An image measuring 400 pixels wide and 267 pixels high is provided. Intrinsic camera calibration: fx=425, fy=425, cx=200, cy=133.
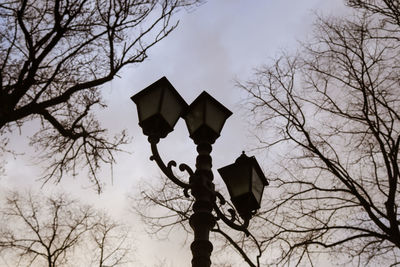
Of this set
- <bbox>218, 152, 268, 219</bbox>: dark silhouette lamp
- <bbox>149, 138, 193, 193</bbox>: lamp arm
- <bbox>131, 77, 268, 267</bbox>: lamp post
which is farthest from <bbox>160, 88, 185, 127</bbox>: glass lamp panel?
<bbox>218, 152, 268, 219</bbox>: dark silhouette lamp

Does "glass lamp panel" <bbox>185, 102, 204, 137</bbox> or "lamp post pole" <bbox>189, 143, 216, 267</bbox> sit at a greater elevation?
"glass lamp panel" <bbox>185, 102, 204, 137</bbox>

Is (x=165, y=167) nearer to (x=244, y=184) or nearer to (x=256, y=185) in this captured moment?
(x=244, y=184)

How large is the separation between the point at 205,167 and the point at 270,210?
219 inches

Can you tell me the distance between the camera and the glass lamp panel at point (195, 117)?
4.30 metres

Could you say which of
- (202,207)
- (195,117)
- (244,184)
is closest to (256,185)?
(244,184)

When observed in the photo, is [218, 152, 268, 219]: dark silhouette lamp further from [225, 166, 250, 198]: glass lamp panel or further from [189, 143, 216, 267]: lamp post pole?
[189, 143, 216, 267]: lamp post pole

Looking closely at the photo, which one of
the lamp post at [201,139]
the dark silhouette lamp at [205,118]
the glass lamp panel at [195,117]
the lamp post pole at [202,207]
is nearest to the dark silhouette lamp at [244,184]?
the lamp post at [201,139]

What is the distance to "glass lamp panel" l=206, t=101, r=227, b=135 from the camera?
4297 millimetres

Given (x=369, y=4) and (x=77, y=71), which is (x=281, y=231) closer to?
(x=369, y=4)

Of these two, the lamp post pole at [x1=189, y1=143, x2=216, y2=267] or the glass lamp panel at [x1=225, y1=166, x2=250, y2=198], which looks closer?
the lamp post pole at [x1=189, y1=143, x2=216, y2=267]

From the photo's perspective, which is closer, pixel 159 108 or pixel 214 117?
pixel 159 108

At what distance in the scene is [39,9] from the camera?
9680 millimetres

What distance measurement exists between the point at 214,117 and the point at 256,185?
0.81 metres

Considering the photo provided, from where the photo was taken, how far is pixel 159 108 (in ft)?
13.4
